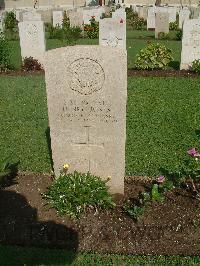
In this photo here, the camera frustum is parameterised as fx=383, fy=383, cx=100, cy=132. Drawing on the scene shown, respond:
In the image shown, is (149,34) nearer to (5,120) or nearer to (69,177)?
(5,120)

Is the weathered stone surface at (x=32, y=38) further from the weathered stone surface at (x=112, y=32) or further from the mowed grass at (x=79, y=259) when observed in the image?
the mowed grass at (x=79, y=259)

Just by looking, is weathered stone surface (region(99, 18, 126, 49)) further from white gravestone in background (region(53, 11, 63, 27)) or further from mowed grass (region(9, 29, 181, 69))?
white gravestone in background (region(53, 11, 63, 27))

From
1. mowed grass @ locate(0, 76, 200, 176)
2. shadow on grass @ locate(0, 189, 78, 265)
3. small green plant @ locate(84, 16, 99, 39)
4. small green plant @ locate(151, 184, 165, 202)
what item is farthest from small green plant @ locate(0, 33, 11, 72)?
small green plant @ locate(151, 184, 165, 202)

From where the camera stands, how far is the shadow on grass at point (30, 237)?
12.2ft

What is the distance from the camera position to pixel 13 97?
9.27 metres

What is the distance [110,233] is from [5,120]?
4.38 metres

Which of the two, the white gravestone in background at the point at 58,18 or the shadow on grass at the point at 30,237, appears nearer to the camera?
the shadow on grass at the point at 30,237

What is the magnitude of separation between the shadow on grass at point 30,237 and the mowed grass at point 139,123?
1.26m

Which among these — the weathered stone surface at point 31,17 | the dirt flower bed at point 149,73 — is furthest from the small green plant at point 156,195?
the weathered stone surface at point 31,17

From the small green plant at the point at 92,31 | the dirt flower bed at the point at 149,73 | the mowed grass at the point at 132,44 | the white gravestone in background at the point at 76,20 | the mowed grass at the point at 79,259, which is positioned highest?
the white gravestone in background at the point at 76,20

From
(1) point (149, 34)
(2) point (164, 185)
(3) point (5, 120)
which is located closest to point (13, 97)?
(3) point (5, 120)

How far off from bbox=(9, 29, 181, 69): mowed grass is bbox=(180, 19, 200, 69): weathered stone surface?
1854 mm

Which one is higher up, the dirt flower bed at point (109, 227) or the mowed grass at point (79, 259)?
the dirt flower bed at point (109, 227)

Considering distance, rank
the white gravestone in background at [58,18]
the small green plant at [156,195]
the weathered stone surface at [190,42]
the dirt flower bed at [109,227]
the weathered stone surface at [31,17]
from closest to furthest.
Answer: the dirt flower bed at [109,227] → the small green plant at [156,195] → the weathered stone surface at [190,42] → the weathered stone surface at [31,17] → the white gravestone in background at [58,18]
